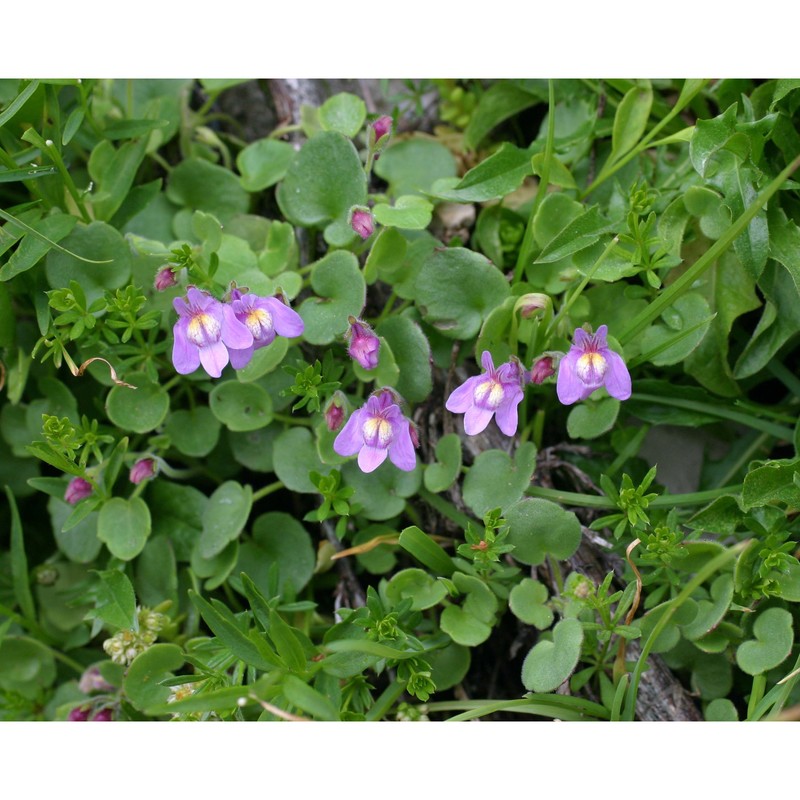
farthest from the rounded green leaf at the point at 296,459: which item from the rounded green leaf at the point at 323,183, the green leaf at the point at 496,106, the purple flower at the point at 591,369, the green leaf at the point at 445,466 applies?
the green leaf at the point at 496,106

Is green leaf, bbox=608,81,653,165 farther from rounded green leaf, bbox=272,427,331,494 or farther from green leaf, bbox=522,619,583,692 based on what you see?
green leaf, bbox=522,619,583,692

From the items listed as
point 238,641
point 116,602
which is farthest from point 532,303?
point 116,602

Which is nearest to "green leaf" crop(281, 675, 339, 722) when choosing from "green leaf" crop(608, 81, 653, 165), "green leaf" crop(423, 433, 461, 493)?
"green leaf" crop(423, 433, 461, 493)

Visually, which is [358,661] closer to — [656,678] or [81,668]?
[656,678]

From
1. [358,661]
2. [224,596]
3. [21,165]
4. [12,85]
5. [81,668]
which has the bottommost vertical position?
[81,668]

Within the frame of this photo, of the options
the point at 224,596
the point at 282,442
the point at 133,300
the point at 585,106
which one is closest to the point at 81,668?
the point at 224,596

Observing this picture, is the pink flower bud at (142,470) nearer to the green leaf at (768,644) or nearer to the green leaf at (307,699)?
the green leaf at (307,699)

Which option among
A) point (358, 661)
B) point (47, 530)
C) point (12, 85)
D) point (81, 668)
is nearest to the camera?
point (358, 661)
